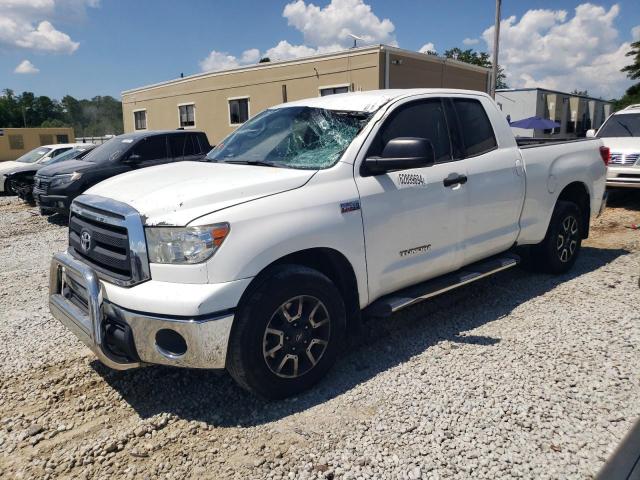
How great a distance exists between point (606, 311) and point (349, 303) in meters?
2.63

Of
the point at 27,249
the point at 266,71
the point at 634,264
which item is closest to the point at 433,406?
the point at 634,264

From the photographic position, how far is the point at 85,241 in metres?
3.36

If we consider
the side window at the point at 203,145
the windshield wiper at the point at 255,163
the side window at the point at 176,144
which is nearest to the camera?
the windshield wiper at the point at 255,163

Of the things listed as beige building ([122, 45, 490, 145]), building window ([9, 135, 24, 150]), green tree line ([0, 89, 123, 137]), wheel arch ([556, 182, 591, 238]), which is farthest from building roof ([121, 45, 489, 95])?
green tree line ([0, 89, 123, 137])

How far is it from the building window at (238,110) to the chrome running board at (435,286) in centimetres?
2444

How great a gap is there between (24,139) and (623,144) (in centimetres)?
4562

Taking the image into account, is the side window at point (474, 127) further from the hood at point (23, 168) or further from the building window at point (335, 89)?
the building window at point (335, 89)

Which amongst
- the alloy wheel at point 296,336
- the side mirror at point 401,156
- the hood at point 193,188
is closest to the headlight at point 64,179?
the hood at point 193,188

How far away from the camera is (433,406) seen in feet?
10.3

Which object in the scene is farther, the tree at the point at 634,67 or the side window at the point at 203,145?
the tree at the point at 634,67

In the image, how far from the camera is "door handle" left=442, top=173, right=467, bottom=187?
4039mm

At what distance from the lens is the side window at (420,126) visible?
150 inches

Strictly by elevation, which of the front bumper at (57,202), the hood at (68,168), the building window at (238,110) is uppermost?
the building window at (238,110)

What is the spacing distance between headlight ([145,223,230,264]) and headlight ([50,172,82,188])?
7.49 m
